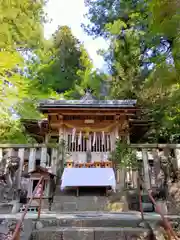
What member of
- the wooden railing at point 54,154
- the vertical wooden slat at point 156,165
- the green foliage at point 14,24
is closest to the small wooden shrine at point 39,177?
the wooden railing at point 54,154

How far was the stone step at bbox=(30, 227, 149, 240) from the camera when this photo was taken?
3348 mm

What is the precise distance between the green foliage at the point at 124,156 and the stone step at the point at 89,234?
321cm

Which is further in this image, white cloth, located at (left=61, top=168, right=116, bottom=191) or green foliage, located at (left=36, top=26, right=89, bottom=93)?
green foliage, located at (left=36, top=26, right=89, bottom=93)

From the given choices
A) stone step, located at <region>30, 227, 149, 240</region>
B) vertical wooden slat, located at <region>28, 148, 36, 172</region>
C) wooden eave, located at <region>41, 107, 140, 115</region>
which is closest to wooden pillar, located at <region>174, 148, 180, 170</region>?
wooden eave, located at <region>41, 107, 140, 115</region>

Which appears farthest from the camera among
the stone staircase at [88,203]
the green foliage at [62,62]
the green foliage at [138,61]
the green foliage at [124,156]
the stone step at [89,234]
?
the green foliage at [62,62]

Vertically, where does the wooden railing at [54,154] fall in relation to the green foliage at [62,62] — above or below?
below

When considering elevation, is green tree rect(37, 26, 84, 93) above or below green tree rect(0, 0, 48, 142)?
above

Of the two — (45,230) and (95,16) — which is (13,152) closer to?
(45,230)

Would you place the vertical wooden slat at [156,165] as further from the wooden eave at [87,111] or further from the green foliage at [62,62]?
the green foliage at [62,62]

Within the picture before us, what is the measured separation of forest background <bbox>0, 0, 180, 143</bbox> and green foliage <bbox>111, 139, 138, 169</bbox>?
6.21ft

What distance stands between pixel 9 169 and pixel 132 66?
8.45 meters

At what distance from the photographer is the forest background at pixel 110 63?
15.3 ft

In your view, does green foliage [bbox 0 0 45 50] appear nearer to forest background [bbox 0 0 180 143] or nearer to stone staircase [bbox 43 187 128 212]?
forest background [bbox 0 0 180 143]

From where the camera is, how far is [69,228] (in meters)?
3.58
